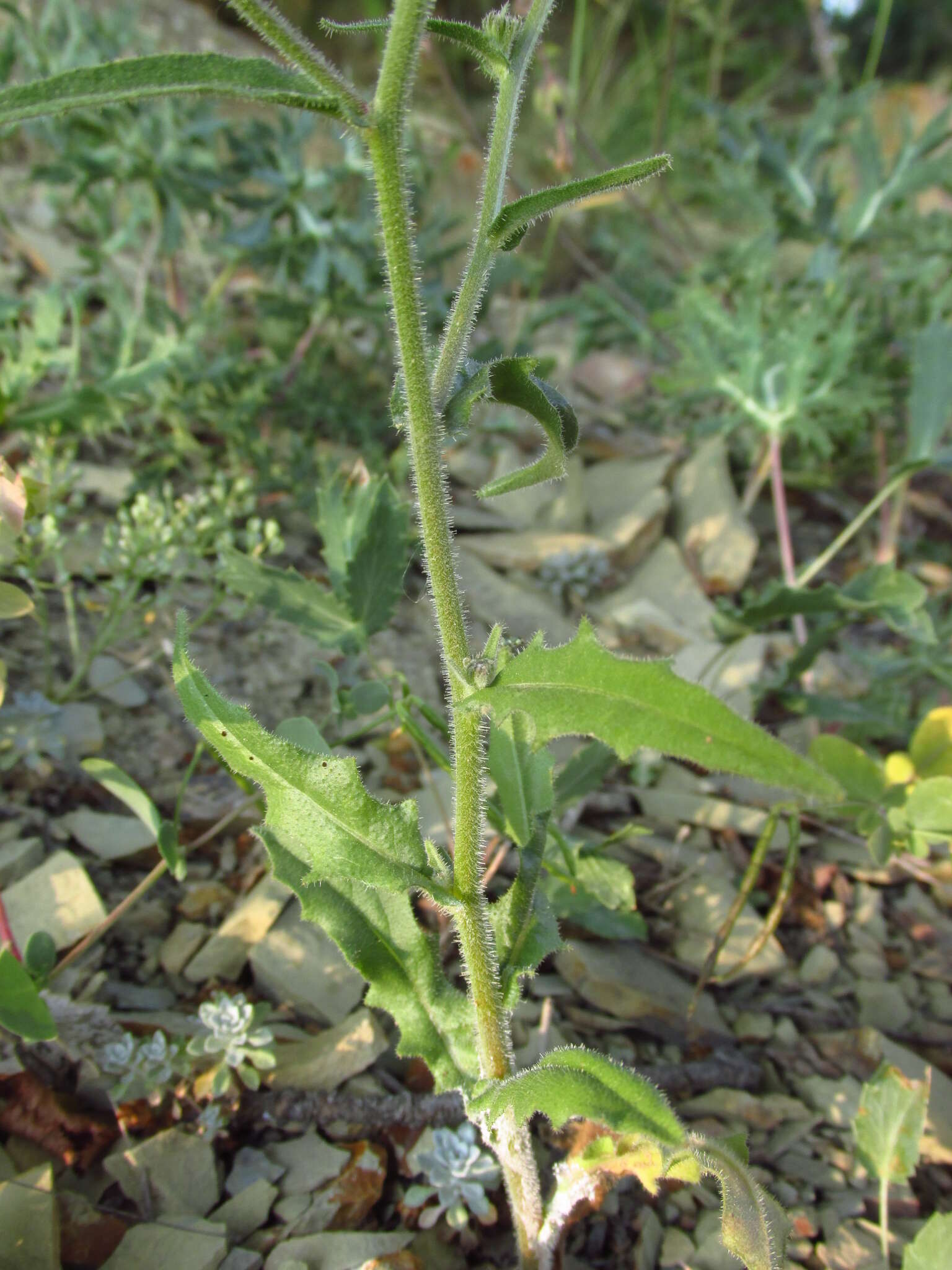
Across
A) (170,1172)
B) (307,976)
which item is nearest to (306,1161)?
(170,1172)

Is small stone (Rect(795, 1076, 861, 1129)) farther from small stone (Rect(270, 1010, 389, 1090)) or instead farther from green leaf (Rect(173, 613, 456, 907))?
green leaf (Rect(173, 613, 456, 907))

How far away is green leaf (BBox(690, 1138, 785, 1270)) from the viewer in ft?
3.67

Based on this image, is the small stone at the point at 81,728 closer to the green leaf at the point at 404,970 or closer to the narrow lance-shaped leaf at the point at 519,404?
the green leaf at the point at 404,970

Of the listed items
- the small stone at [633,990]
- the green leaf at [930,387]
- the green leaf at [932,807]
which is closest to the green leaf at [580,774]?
the small stone at [633,990]

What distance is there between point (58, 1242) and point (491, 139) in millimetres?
1477

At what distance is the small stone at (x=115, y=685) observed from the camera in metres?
2.13

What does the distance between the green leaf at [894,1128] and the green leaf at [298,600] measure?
1073mm

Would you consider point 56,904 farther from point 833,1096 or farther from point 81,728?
point 833,1096

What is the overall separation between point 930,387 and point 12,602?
6.99 feet

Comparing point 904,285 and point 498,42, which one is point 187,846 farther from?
point 904,285

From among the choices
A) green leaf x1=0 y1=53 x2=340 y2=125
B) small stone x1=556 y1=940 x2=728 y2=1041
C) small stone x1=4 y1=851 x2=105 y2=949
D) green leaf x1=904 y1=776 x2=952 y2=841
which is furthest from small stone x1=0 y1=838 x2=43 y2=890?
green leaf x1=904 y1=776 x2=952 y2=841

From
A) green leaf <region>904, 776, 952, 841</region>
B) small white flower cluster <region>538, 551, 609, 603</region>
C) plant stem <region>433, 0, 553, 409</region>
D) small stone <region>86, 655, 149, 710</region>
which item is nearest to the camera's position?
plant stem <region>433, 0, 553, 409</region>

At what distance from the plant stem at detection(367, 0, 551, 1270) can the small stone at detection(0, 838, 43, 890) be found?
0.88 meters

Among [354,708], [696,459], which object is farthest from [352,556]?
[696,459]
